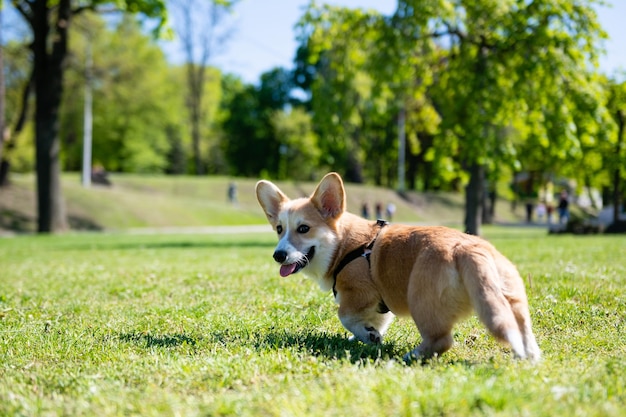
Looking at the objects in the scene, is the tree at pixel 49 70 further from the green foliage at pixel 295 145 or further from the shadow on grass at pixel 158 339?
the green foliage at pixel 295 145

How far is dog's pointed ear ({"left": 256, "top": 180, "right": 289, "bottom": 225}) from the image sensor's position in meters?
5.32

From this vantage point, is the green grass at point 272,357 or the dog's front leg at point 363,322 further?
the dog's front leg at point 363,322

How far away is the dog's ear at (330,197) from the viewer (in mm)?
4973

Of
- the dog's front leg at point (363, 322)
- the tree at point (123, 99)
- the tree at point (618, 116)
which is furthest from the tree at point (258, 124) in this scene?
the dog's front leg at point (363, 322)

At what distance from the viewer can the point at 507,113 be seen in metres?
16.5

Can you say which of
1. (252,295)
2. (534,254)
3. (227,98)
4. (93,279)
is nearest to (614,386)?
(252,295)

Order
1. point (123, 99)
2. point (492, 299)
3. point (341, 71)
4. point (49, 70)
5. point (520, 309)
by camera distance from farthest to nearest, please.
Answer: point (123, 99) < point (49, 70) < point (341, 71) < point (520, 309) < point (492, 299)

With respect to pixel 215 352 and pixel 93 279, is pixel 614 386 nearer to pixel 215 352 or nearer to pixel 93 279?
pixel 215 352

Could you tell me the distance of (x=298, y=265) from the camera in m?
4.95

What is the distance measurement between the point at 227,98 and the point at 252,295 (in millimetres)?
74779

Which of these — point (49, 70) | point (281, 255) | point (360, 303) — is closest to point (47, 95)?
point (49, 70)

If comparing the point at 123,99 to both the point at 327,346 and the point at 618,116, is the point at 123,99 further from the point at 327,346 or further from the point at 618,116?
the point at 327,346

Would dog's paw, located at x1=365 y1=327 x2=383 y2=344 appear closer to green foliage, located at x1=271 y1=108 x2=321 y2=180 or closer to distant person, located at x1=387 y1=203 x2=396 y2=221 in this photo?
distant person, located at x1=387 y1=203 x2=396 y2=221

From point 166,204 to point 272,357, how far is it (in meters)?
37.4
